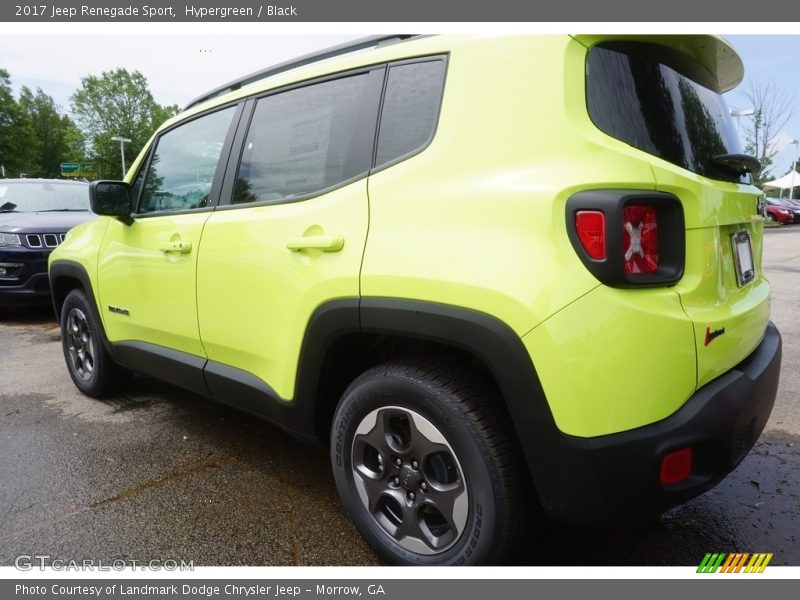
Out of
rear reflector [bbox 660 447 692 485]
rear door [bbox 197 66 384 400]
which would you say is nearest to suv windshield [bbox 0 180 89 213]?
rear door [bbox 197 66 384 400]

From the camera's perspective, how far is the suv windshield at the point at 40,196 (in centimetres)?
725

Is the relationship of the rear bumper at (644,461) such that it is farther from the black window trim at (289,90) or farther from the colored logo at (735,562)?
the black window trim at (289,90)

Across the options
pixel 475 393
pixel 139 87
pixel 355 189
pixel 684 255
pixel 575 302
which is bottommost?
pixel 475 393

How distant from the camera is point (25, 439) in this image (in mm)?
3217

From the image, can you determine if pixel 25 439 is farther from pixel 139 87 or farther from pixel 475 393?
pixel 139 87

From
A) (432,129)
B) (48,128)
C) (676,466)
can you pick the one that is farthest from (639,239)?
(48,128)

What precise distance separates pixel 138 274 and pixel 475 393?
213 cm

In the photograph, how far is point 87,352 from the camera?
3869 mm

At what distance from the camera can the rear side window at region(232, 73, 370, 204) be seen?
211cm

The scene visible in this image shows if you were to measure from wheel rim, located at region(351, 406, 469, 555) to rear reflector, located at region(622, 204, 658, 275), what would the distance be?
754mm

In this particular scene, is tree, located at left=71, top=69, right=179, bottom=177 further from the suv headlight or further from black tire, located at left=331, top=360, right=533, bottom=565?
black tire, located at left=331, top=360, right=533, bottom=565

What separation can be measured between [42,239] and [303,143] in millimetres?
5494

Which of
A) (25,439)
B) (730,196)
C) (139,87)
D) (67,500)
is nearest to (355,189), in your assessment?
(730,196)

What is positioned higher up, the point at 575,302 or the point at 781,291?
the point at 575,302
